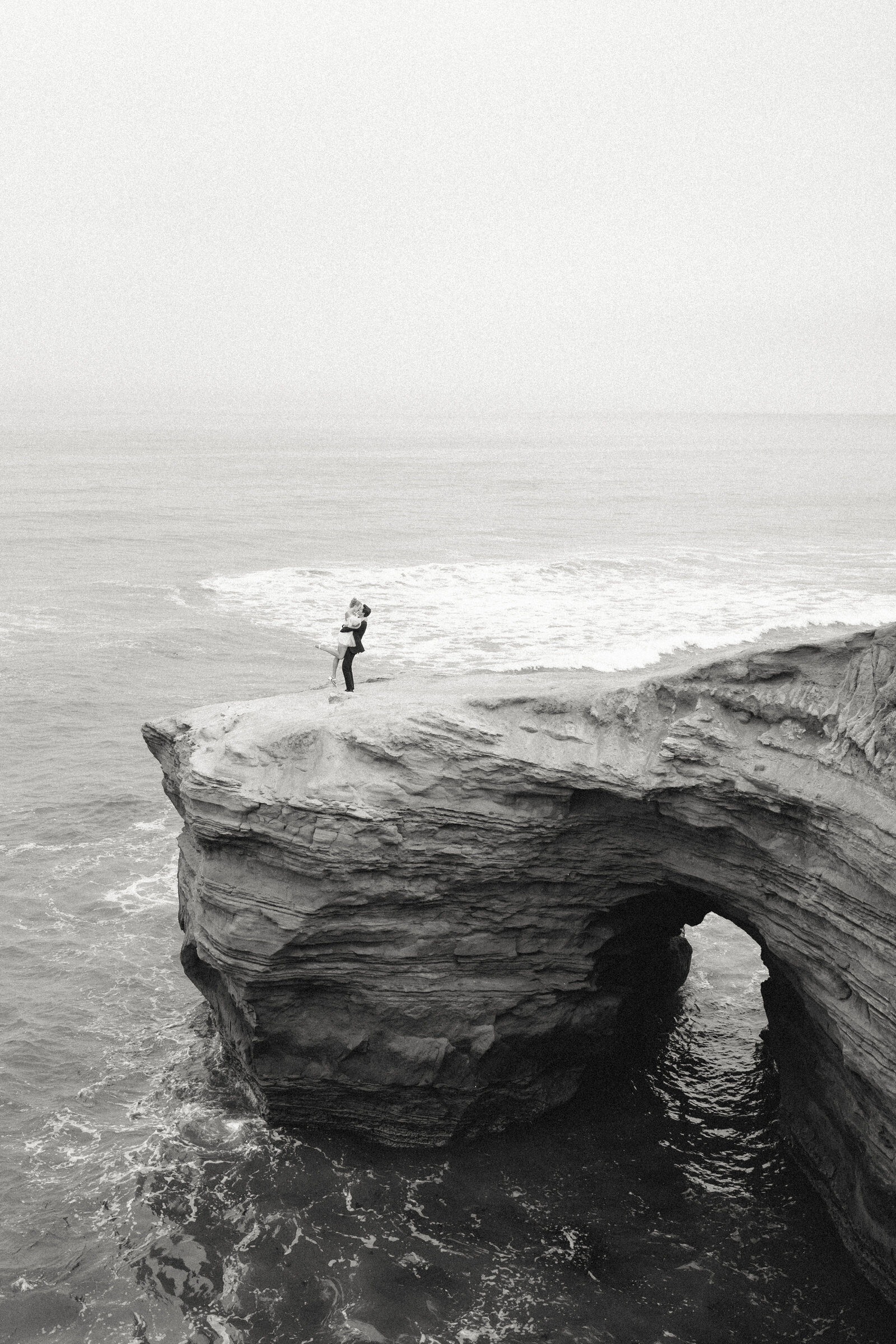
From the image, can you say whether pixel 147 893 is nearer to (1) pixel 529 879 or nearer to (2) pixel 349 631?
(2) pixel 349 631

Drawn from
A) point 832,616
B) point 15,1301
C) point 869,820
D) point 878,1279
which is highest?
point 869,820

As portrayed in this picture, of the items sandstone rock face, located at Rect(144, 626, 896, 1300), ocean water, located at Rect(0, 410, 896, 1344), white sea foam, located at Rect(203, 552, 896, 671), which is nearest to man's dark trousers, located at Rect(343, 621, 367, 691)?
sandstone rock face, located at Rect(144, 626, 896, 1300)

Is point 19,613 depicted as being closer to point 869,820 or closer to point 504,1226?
point 504,1226

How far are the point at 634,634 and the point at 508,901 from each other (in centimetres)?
2716

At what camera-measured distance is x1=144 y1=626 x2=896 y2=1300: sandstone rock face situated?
1409cm

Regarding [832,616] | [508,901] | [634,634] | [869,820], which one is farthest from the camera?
[832,616]

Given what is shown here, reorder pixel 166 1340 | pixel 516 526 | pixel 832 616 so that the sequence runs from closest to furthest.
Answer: pixel 166 1340 < pixel 832 616 < pixel 516 526

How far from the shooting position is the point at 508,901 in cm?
1677

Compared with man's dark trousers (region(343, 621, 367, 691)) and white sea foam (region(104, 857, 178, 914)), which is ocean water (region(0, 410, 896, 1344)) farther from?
man's dark trousers (region(343, 621, 367, 691))

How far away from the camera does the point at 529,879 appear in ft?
54.6

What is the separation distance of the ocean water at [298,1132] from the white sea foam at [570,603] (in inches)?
10.4

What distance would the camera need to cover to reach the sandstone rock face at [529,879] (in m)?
14.1

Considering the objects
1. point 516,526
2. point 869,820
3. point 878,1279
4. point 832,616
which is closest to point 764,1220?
point 878,1279

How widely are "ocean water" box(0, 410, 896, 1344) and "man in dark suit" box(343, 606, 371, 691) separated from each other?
6.97m
